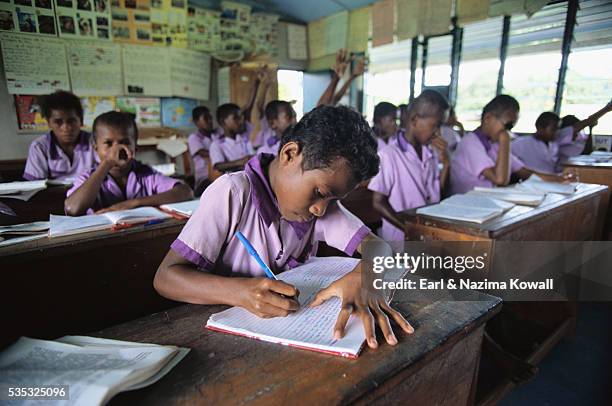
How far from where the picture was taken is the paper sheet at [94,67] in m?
4.87

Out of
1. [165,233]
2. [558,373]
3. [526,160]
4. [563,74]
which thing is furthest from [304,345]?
[563,74]

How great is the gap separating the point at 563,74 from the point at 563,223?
354 cm

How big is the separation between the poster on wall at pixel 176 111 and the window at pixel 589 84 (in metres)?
5.18

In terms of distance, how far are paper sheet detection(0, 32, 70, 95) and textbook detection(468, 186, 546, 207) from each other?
504 centimetres

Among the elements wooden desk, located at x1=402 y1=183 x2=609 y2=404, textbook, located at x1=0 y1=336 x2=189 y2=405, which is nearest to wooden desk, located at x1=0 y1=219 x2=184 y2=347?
textbook, located at x1=0 y1=336 x2=189 y2=405

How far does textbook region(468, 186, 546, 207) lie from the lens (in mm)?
1926

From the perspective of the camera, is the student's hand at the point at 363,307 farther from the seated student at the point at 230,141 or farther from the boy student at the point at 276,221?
the seated student at the point at 230,141

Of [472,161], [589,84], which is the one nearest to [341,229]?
[472,161]

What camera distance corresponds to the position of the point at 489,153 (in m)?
2.56

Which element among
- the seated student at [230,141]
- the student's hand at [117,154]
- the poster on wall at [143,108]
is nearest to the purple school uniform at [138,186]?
the student's hand at [117,154]

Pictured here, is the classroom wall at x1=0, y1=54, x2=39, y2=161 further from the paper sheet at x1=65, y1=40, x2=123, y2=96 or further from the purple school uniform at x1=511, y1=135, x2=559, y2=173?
the purple school uniform at x1=511, y1=135, x2=559, y2=173

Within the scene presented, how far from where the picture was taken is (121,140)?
1871 mm

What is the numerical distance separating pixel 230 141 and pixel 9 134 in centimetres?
273

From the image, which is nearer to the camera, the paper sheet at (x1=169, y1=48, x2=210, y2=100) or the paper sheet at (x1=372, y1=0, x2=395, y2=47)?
the paper sheet at (x1=169, y1=48, x2=210, y2=100)
